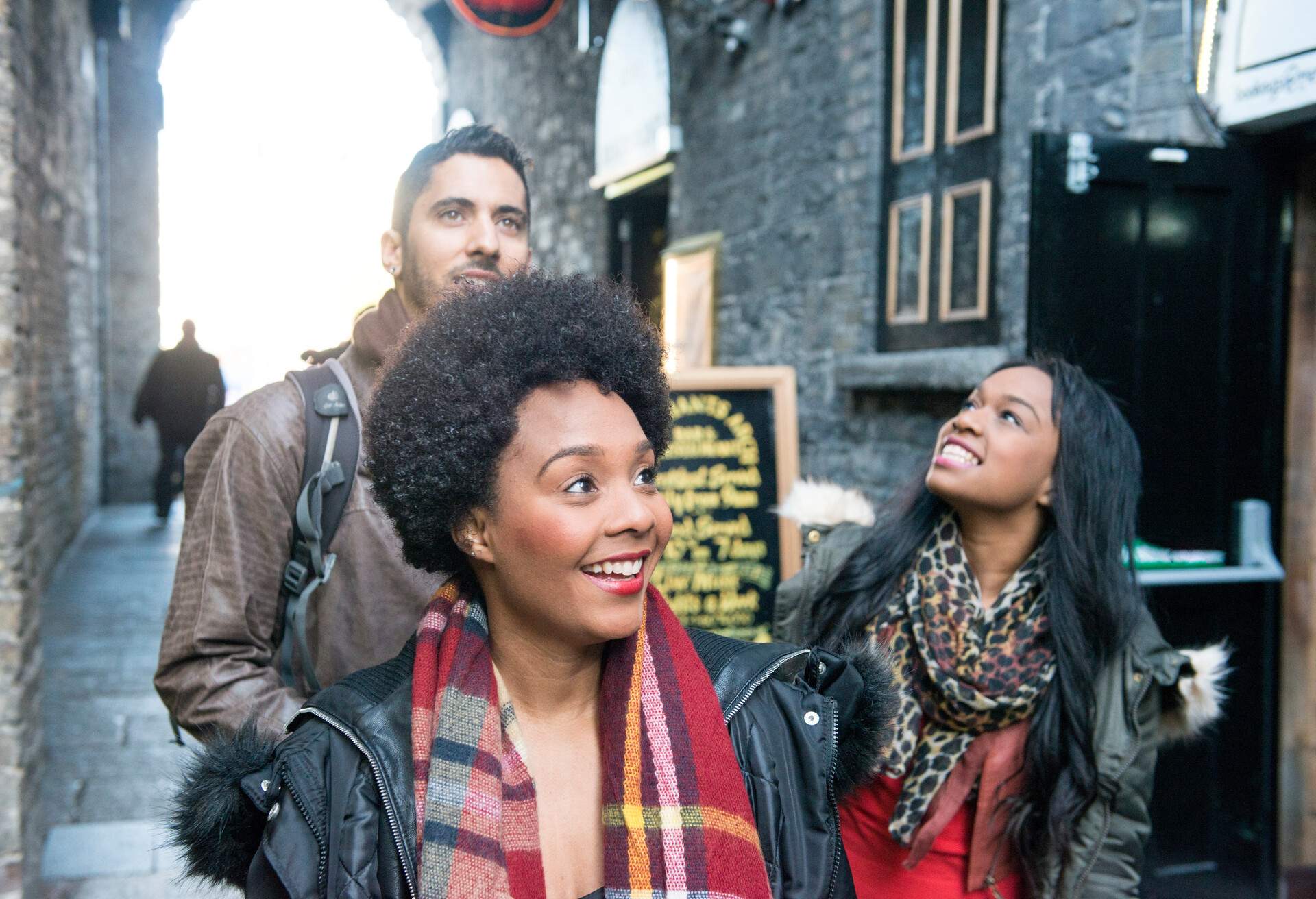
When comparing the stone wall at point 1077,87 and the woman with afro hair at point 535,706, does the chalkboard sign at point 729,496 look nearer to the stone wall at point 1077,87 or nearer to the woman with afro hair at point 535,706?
the stone wall at point 1077,87

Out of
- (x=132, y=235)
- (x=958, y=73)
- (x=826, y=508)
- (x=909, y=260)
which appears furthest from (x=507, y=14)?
(x=132, y=235)

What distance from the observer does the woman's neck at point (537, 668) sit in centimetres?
149

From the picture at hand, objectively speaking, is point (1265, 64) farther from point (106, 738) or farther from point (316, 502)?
point (106, 738)

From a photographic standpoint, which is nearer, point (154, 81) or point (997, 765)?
point (997, 765)

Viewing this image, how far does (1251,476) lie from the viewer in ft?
13.3

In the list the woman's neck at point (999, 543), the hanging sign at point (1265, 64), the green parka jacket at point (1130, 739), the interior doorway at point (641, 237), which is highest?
the interior doorway at point (641, 237)

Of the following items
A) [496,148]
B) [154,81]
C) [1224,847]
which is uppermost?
[154,81]

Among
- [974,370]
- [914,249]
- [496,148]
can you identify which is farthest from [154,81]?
[496,148]

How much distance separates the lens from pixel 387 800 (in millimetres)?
1312

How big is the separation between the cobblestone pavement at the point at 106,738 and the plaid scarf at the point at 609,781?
403 mm

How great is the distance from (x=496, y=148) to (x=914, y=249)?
395 cm

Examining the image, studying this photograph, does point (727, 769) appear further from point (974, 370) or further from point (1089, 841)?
point (974, 370)

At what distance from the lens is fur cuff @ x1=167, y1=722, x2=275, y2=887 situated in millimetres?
1342

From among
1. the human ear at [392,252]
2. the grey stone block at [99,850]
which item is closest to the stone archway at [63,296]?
the grey stone block at [99,850]
